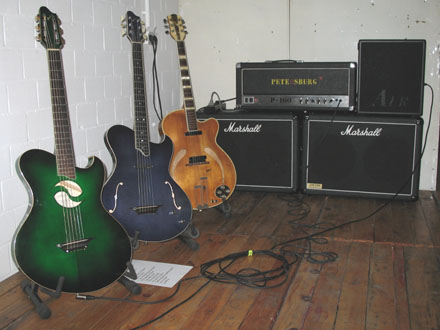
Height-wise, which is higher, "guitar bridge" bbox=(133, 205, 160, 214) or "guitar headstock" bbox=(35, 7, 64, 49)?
"guitar headstock" bbox=(35, 7, 64, 49)

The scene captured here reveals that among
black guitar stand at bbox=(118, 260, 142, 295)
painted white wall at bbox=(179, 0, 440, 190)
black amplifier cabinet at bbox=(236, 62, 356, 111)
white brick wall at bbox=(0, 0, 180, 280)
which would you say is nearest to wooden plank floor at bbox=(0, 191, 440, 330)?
black guitar stand at bbox=(118, 260, 142, 295)

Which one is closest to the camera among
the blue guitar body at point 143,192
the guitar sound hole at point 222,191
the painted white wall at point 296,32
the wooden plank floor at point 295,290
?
the wooden plank floor at point 295,290

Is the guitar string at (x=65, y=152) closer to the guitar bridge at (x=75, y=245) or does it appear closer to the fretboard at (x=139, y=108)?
the guitar bridge at (x=75, y=245)

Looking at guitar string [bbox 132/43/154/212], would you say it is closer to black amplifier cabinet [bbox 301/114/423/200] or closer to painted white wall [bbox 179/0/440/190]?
black amplifier cabinet [bbox 301/114/423/200]

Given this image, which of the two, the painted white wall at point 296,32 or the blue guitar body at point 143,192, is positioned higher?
the painted white wall at point 296,32

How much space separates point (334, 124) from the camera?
10.0 feet

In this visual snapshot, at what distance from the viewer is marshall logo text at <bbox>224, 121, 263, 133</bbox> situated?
317 cm

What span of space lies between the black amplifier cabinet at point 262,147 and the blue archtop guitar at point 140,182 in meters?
0.88

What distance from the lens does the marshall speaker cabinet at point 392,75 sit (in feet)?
9.47

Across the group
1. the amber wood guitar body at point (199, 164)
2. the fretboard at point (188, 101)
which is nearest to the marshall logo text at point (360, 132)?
the amber wood guitar body at point (199, 164)

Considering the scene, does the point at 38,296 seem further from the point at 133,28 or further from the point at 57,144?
the point at 133,28

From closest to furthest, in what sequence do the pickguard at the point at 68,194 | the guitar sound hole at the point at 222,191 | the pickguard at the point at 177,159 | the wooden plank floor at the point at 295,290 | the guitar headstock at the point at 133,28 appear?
the wooden plank floor at the point at 295,290, the pickguard at the point at 68,194, the guitar headstock at the point at 133,28, the pickguard at the point at 177,159, the guitar sound hole at the point at 222,191

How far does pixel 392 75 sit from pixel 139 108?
1560 millimetres

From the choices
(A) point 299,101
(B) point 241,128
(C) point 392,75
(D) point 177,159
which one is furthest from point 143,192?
(C) point 392,75
